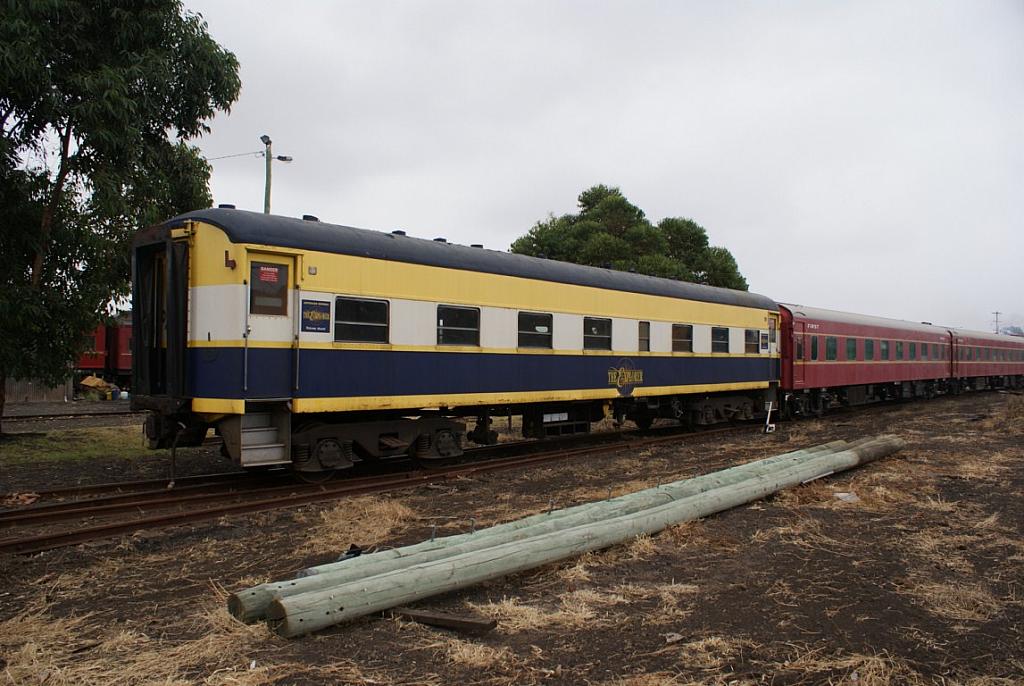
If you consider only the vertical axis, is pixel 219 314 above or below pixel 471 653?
above

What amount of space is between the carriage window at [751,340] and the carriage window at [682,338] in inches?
108

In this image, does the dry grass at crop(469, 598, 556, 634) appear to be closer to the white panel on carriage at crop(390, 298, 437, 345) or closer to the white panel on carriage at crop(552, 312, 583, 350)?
the white panel on carriage at crop(390, 298, 437, 345)

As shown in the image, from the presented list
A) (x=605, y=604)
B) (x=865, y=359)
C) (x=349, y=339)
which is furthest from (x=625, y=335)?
(x=865, y=359)

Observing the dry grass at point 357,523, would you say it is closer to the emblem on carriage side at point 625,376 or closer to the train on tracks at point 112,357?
the emblem on carriage side at point 625,376

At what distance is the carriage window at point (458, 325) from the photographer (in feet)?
35.1

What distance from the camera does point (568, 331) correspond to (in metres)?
12.9

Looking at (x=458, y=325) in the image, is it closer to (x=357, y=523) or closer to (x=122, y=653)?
(x=357, y=523)

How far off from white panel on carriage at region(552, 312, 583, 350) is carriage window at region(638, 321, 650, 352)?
2.01 metres

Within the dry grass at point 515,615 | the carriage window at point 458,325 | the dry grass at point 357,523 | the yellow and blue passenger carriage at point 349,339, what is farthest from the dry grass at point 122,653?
the carriage window at point 458,325

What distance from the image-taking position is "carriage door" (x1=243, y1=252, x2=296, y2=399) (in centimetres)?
862

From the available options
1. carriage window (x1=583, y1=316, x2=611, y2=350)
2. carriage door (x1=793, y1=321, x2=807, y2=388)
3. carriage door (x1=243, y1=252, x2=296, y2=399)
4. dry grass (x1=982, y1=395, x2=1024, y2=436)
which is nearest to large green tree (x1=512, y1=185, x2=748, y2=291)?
carriage door (x1=793, y1=321, x2=807, y2=388)

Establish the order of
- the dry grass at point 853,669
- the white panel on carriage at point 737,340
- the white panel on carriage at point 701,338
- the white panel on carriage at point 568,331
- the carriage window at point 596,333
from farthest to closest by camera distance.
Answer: the white panel on carriage at point 737,340 → the white panel on carriage at point 701,338 → the carriage window at point 596,333 → the white panel on carriage at point 568,331 → the dry grass at point 853,669

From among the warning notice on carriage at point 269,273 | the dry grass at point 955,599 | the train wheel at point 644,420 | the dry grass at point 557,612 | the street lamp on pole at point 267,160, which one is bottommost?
the dry grass at point 557,612

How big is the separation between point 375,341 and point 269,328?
1.55 m
